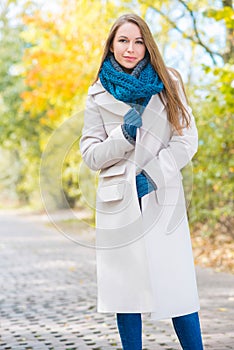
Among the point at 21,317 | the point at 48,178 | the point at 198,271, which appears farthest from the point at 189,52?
the point at 48,178

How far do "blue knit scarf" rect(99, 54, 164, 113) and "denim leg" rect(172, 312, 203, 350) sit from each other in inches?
36.3

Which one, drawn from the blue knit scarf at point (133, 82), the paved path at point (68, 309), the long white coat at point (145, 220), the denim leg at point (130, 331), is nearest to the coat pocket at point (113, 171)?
the long white coat at point (145, 220)

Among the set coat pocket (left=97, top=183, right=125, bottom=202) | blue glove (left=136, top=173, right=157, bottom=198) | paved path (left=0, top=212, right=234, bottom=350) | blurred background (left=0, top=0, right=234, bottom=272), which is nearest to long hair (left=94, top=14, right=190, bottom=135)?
blue glove (left=136, top=173, right=157, bottom=198)

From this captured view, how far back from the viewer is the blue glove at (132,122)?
2961 mm

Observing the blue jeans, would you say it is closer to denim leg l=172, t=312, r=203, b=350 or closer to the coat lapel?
denim leg l=172, t=312, r=203, b=350

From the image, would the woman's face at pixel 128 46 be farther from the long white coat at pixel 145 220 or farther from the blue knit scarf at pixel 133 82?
the long white coat at pixel 145 220

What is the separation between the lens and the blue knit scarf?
2955 mm

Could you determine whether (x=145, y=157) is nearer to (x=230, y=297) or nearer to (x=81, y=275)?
(x=230, y=297)

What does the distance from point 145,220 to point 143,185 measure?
152 mm

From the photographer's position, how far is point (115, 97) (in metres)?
3.01

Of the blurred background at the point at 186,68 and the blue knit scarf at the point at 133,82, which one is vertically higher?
the blurred background at the point at 186,68

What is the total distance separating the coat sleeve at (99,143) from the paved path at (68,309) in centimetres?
182

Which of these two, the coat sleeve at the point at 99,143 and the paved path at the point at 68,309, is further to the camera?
the paved path at the point at 68,309

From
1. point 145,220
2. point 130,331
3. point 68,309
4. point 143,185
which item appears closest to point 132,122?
point 143,185
